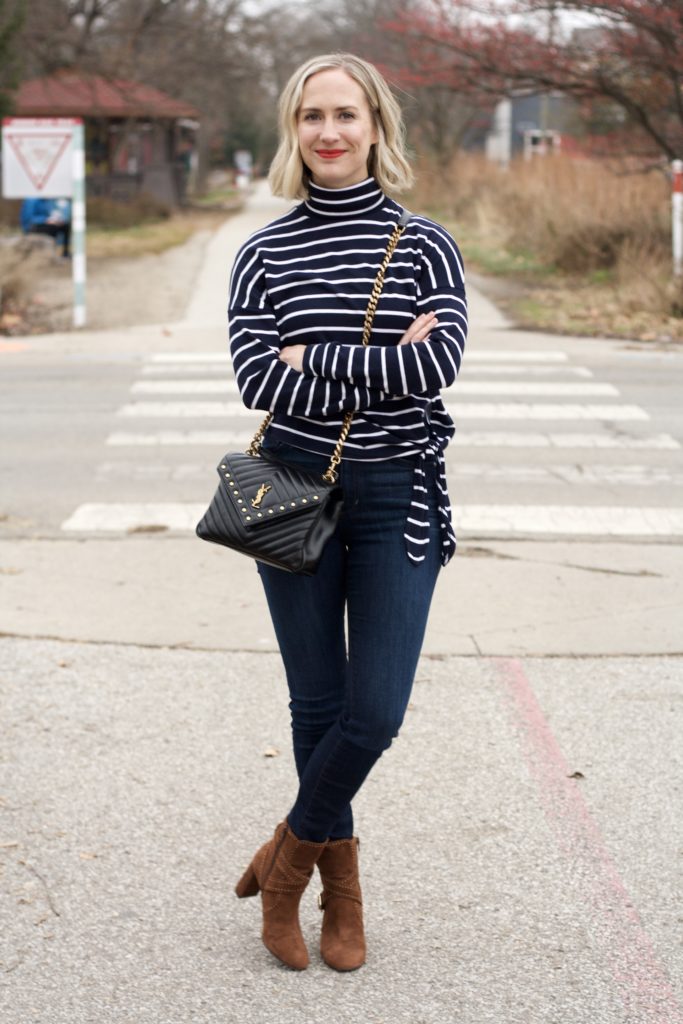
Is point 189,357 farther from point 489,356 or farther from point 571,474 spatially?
point 571,474

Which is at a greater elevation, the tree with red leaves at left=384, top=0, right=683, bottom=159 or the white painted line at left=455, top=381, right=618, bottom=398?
the tree with red leaves at left=384, top=0, right=683, bottom=159

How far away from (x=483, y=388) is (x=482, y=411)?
108 centimetres

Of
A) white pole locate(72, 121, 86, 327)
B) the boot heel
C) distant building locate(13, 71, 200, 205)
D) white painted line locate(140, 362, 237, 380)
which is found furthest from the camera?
distant building locate(13, 71, 200, 205)

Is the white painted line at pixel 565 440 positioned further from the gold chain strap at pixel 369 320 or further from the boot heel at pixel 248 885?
the gold chain strap at pixel 369 320

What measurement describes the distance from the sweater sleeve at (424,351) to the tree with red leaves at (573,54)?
1532cm

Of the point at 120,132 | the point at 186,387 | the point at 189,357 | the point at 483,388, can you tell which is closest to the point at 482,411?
the point at 483,388

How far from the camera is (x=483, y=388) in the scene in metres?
12.2

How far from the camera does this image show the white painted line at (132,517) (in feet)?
24.5

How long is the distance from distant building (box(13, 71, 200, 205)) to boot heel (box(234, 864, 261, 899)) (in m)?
39.8

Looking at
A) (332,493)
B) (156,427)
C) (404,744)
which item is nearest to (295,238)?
(332,493)

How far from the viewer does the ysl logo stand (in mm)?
2832

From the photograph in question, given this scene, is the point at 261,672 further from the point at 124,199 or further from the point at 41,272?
the point at 124,199

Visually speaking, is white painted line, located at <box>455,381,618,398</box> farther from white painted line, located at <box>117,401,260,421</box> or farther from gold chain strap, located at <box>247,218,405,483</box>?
gold chain strap, located at <box>247,218,405,483</box>

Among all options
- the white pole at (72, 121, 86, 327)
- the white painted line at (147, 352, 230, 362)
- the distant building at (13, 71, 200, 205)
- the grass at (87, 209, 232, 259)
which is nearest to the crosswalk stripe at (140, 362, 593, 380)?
the white painted line at (147, 352, 230, 362)
